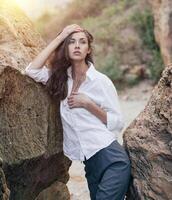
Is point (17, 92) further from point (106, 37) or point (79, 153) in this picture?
point (106, 37)

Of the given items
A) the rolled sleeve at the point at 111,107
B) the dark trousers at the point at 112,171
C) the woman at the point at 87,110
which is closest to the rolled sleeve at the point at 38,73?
the woman at the point at 87,110

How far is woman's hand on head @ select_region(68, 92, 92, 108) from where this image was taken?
2975 mm

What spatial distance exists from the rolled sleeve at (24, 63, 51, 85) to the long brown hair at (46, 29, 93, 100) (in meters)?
0.04

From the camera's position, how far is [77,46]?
3064 mm

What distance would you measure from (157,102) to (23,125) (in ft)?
2.82

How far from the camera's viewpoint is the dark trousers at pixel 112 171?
2894 mm

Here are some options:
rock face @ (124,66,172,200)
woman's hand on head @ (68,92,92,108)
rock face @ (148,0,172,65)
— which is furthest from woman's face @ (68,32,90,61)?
rock face @ (148,0,172,65)

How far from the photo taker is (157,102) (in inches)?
118

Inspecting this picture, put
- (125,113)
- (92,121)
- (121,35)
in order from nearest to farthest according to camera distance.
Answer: (92,121) < (125,113) < (121,35)

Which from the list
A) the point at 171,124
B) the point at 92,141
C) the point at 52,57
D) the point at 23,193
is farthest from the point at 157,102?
the point at 23,193

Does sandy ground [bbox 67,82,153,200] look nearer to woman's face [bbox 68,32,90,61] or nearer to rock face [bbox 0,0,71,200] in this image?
rock face [bbox 0,0,71,200]

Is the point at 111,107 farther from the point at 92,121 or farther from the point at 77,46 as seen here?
the point at 77,46

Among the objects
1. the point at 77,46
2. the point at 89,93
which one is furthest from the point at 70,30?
the point at 89,93

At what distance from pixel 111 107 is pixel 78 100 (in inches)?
7.8
